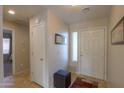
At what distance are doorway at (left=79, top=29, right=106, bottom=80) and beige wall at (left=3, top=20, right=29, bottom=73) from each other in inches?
97.1

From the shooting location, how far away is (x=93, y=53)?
3.71 metres

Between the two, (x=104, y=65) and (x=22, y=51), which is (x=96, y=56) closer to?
(x=104, y=65)

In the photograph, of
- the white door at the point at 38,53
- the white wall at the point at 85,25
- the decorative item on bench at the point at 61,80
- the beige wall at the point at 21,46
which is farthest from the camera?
the beige wall at the point at 21,46

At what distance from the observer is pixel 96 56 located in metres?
3.65

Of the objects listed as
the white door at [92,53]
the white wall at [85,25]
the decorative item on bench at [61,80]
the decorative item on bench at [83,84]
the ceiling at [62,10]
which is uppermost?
the ceiling at [62,10]

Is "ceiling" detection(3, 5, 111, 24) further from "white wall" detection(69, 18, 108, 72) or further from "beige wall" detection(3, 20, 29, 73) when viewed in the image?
"beige wall" detection(3, 20, 29, 73)

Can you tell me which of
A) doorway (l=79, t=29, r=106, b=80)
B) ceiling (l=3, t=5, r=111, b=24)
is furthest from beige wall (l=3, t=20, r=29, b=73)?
doorway (l=79, t=29, r=106, b=80)

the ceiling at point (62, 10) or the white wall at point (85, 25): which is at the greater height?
the ceiling at point (62, 10)

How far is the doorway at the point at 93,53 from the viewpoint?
3512 millimetres

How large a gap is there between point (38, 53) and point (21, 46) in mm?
1665

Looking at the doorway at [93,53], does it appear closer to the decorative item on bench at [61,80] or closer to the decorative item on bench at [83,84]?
the decorative item on bench at [83,84]

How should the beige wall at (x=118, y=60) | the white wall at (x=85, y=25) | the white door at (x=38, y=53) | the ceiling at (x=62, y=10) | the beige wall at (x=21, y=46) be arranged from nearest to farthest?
the beige wall at (x=118, y=60) < the ceiling at (x=62, y=10) < the white door at (x=38, y=53) < the white wall at (x=85, y=25) < the beige wall at (x=21, y=46)

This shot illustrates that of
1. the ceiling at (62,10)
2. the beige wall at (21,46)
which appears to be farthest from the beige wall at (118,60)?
the beige wall at (21,46)
